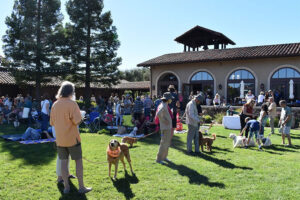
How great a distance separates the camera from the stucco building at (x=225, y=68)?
1761cm

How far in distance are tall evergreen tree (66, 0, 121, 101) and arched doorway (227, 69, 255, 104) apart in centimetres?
1009

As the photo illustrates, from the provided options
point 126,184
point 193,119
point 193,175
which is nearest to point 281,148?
point 193,119

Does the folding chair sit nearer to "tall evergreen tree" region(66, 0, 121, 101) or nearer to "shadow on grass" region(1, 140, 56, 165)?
"shadow on grass" region(1, 140, 56, 165)

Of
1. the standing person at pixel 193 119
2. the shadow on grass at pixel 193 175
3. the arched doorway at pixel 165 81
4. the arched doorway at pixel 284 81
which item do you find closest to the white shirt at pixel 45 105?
the standing person at pixel 193 119

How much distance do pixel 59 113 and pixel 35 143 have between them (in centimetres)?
535

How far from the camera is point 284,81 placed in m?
17.6

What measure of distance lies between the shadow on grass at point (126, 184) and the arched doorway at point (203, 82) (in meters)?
16.0

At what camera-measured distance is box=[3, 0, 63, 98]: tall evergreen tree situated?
1992 cm

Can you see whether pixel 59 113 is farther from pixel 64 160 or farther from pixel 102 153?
pixel 102 153

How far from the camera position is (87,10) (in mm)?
22828

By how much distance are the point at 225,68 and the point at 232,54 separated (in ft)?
3.83

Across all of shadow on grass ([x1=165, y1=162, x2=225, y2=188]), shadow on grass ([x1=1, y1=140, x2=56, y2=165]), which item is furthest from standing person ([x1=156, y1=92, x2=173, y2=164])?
shadow on grass ([x1=1, y1=140, x2=56, y2=165])

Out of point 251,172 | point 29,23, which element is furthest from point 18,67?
point 251,172

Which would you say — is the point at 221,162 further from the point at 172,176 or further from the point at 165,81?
the point at 165,81
